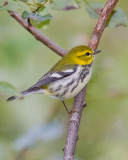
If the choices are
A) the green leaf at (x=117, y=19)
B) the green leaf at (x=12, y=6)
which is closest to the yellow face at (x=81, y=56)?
the green leaf at (x=117, y=19)

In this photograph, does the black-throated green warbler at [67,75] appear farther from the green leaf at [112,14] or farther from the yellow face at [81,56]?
the green leaf at [112,14]

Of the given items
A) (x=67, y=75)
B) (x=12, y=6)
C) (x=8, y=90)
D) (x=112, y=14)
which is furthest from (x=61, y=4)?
(x=8, y=90)

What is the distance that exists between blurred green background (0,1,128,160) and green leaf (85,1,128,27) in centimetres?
28

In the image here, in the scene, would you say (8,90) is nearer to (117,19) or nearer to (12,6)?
(12,6)

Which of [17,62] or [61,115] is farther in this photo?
[61,115]

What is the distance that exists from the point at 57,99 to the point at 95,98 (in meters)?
0.67

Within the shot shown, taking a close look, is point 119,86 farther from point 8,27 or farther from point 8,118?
point 8,27

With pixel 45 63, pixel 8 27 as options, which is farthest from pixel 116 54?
pixel 8 27

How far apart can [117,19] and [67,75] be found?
64 cm

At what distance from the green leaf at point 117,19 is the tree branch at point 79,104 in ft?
0.27

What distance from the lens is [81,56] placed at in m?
3.21

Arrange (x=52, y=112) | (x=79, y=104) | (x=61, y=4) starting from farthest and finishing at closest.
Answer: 1. (x=52, y=112)
2. (x=79, y=104)
3. (x=61, y=4)

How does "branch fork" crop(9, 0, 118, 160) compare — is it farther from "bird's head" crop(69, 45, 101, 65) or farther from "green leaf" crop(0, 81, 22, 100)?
"green leaf" crop(0, 81, 22, 100)

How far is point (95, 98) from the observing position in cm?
268
